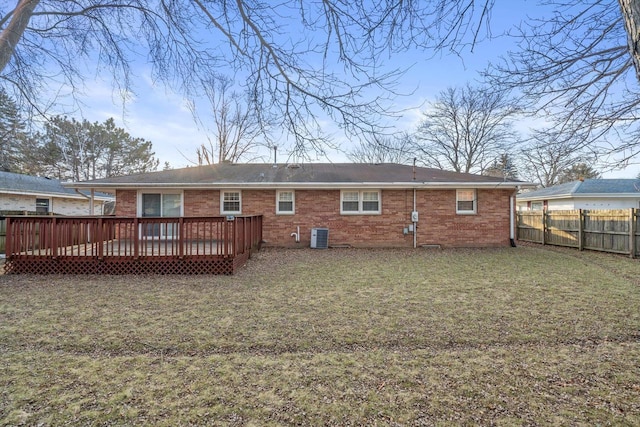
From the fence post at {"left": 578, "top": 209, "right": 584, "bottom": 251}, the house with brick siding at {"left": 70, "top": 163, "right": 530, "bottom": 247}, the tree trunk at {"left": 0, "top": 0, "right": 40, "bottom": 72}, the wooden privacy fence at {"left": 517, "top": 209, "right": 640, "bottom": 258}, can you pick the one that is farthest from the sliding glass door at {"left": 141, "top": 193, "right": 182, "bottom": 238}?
the wooden privacy fence at {"left": 517, "top": 209, "right": 640, "bottom": 258}

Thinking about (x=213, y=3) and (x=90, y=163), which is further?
(x=90, y=163)

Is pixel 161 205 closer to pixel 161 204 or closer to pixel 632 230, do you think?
pixel 161 204

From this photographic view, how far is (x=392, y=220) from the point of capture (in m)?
12.6

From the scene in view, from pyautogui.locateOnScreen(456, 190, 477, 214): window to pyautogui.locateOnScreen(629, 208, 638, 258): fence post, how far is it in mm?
4706

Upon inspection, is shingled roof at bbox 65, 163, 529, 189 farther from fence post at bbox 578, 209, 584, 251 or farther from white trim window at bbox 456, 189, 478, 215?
fence post at bbox 578, 209, 584, 251

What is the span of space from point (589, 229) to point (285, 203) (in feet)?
38.8

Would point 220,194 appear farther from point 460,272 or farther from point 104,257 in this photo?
point 460,272

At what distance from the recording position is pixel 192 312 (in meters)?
A: 4.85

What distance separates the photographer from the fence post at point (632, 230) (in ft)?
34.5

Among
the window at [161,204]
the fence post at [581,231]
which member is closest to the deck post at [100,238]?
the window at [161,204]

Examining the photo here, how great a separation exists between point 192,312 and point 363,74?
4118mm

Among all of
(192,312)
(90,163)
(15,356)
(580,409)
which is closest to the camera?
(580,409)

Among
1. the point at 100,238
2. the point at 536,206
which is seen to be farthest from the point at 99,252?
the point at 536,206

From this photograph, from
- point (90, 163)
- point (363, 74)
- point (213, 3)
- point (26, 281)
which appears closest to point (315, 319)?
point (363, 74)
